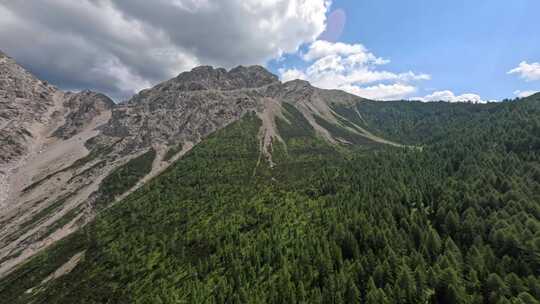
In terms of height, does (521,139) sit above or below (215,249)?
above

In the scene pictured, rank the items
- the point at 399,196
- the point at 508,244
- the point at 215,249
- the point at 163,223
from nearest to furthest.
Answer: the point at 508,244
the point at 215,249
the point at 399,196
the point at 163,223

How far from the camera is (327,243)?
86250mm

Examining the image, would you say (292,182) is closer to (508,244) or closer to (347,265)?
(347,265)

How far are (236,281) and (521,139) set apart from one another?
213454 millimetres

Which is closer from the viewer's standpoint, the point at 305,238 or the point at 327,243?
the point at 327,243

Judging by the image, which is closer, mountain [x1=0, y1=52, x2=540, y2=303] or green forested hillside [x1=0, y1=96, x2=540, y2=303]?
green forested hillside [x1=0, y1=96, x2=540, y2=303]

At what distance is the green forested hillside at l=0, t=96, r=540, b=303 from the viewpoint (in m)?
63.6

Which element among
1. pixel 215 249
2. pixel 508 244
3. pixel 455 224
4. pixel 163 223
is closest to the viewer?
pixel 508 244

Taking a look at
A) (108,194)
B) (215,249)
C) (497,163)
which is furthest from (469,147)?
(108,194)

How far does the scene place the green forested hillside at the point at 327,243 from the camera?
63.6 metres

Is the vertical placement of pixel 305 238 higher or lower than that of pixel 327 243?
lower

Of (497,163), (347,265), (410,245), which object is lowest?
(347,265)

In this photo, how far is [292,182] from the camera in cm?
17525

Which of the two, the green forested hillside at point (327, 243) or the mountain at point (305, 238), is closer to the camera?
the green forested hillside at point (327, 243)
